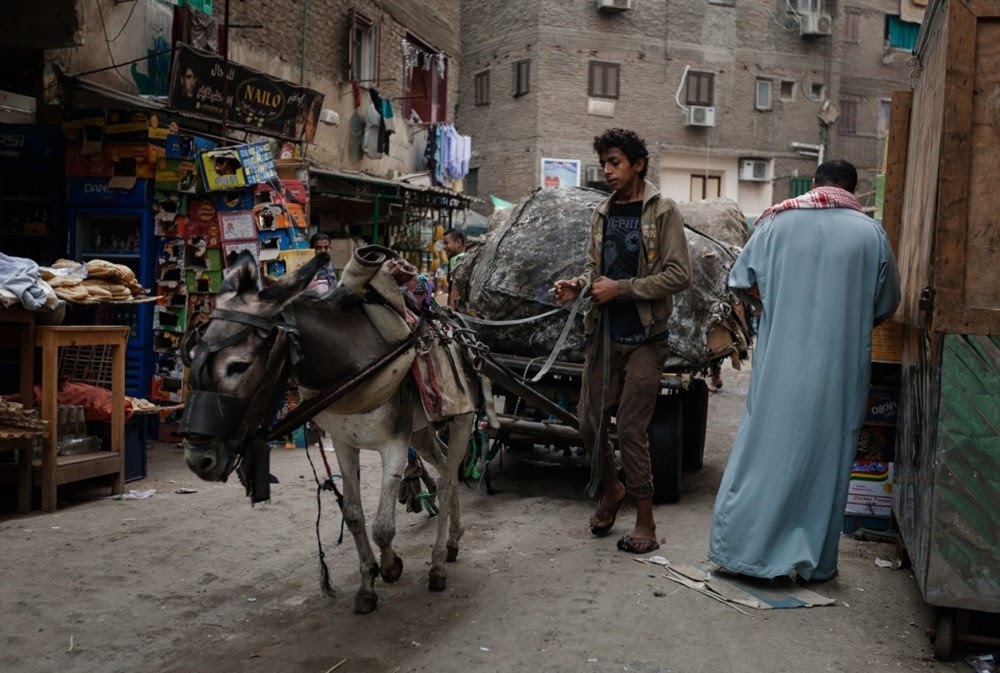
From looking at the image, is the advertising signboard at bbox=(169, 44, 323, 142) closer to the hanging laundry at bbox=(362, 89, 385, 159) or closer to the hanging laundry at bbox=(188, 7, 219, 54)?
the hanging laundry at bbox=(188, 7, 219, 54)

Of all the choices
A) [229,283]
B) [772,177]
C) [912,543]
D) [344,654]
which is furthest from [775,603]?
[772,177]

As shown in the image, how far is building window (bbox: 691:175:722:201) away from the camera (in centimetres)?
3481

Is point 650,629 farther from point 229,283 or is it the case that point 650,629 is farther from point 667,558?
point 229,283

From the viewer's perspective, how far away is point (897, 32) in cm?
3753

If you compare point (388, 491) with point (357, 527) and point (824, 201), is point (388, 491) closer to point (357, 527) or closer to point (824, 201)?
point (357, 527)

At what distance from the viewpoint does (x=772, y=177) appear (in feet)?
115

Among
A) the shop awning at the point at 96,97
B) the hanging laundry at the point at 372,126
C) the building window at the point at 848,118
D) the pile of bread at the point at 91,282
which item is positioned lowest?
the pile of bread at the point at 91,282

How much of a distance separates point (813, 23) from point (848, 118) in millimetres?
4094

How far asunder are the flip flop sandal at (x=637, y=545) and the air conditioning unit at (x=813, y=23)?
3359cm

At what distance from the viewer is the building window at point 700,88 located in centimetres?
3397

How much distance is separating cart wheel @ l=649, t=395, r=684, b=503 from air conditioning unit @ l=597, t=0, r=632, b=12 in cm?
2838

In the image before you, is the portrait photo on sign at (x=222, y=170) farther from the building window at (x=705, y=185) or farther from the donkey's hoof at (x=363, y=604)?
the building window at (x=705, y=185)

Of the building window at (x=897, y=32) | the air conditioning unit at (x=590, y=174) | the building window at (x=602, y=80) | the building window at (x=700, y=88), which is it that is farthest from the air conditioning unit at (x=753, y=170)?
the building window at (x=897, y=32)

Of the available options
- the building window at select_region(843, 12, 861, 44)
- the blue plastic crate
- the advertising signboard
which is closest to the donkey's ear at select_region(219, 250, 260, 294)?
the blue plastic crate
